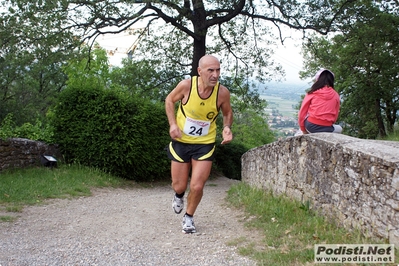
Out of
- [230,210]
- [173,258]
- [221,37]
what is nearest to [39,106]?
[221,37]

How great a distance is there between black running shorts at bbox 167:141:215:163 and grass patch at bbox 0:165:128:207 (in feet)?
10.2

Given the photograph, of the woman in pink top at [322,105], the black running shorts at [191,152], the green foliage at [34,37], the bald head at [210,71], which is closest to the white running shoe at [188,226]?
the black running shorts at [191,152]

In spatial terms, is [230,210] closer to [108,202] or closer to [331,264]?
[108,202]

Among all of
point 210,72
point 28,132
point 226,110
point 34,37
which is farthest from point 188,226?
point 34,37

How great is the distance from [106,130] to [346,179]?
8.69m

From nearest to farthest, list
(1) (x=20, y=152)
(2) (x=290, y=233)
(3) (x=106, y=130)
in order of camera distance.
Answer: (2) (x=290, y=233) < (1) (x=20, y=152) < (3) (x=106, y=130)

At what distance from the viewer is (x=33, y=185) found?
9141 mm

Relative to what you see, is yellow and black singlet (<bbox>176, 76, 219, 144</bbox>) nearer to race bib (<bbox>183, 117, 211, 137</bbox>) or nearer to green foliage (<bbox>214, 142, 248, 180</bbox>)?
race bib (<bbox>183, 117, 211, 137</bbox>)

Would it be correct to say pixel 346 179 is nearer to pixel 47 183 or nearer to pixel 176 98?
pixel 176 98

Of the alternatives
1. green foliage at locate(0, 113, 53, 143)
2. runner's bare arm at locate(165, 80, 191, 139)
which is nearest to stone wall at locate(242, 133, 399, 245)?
runner's bare arm at locate(165, 80, 191, 139)

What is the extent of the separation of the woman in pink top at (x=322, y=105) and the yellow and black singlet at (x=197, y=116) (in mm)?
1984

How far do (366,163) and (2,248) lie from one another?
3.85m

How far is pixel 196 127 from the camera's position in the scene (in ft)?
18.0

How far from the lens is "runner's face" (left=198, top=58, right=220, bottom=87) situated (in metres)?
5.29
